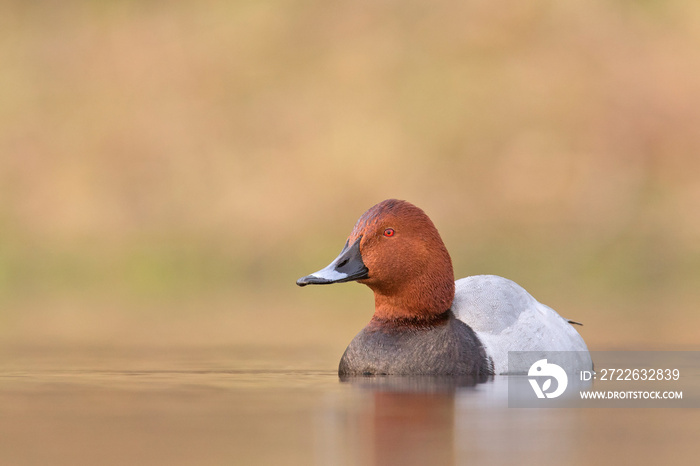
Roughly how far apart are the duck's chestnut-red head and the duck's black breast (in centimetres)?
12

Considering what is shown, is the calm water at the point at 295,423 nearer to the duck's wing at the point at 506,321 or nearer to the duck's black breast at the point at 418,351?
the duck's black breast at the point at 418,351

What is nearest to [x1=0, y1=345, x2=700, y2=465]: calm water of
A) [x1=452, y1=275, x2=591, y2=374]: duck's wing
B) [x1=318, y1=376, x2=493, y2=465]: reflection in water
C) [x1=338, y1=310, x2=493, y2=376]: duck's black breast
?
[x1=318, y1=376, x2=493, y2=465]: reflection in water

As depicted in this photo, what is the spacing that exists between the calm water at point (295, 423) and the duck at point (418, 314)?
267mm

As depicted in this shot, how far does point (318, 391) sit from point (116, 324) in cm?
498

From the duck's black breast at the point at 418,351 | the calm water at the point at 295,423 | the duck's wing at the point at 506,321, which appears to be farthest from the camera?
the duck's wing at the point at 506,321

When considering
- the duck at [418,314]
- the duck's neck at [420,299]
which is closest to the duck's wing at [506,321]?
the duck at [418,314]

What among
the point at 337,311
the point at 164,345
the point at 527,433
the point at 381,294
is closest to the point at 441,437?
the point at 527,433

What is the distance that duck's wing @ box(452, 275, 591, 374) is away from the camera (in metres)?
8.66

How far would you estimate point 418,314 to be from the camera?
344 inches

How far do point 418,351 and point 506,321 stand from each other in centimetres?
68

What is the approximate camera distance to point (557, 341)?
8961 millimetres

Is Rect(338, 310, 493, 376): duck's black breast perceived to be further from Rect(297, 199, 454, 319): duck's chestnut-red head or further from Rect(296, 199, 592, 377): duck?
Rect(297, 199, 454, 319): duck's chestnut-red head

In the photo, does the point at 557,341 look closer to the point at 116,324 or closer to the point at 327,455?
the point at 327,455

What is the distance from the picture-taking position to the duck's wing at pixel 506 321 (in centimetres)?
866
